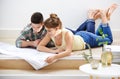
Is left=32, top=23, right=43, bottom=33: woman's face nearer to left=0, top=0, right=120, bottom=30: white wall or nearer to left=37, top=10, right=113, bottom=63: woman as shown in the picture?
left=37, top=10, right=113, bottom=63: woman

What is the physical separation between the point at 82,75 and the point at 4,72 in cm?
81

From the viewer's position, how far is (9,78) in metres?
2.79

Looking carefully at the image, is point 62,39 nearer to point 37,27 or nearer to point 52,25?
point 52,25

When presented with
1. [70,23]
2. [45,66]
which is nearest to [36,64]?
[45,66]

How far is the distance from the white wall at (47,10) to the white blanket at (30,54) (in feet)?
3.11

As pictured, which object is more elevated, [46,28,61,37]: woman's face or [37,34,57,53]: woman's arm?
[46,28,61,37]: woman's face

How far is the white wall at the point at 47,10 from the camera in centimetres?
418

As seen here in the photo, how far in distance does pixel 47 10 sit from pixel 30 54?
4.40 ft

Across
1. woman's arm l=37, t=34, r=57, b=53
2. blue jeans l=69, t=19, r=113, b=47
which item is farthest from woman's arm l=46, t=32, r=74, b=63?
blue jeans l=69, t=19, r=113, b=47

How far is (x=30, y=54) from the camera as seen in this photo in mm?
3016

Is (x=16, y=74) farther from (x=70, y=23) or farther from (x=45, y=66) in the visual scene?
(x=70, y=23)

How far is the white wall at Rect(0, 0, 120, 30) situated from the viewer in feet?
13.7

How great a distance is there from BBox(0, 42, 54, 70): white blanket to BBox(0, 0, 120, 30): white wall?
95cm

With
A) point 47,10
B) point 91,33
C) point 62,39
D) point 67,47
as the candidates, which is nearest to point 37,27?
point 62,39
